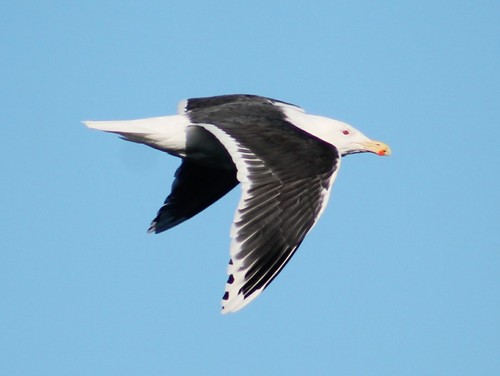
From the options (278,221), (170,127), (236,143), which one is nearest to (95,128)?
(170,127)

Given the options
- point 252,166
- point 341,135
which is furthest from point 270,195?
point 341,135

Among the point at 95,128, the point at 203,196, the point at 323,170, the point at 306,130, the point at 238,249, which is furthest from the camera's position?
the point at 203,196

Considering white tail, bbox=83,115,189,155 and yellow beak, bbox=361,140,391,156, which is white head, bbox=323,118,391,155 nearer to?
yellow beak, bbox=361,140,391,156

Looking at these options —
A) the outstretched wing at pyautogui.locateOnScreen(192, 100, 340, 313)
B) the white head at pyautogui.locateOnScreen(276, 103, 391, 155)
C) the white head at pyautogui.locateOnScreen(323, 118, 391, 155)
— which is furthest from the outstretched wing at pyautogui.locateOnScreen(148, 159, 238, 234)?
the outstretched wing at pyautogui.locateOnScreen(192, 100, 340, 313)

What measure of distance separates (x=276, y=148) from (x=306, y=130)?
1.81 meters

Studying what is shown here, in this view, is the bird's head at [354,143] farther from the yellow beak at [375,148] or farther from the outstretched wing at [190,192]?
the outstretched wing at [190,192]

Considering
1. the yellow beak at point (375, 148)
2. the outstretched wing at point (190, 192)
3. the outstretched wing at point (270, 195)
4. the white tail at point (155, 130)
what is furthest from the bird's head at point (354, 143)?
the white tail at point (155, 130)

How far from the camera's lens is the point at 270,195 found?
→ 39.0 ft

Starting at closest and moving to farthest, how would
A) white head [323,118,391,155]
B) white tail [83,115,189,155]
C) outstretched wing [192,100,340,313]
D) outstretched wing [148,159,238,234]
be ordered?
1. outstretched wing [192,100,340,313]
2. white tail [83,115,189,155]
3. white head [323,118,391,155]
4. outstretched wing [148,159,238,234]

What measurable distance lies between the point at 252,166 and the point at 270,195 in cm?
37

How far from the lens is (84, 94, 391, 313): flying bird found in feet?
37.7

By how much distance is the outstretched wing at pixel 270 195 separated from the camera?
11398 mm

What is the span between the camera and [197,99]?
49.7 ft

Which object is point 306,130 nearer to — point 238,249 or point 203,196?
point 203,196
